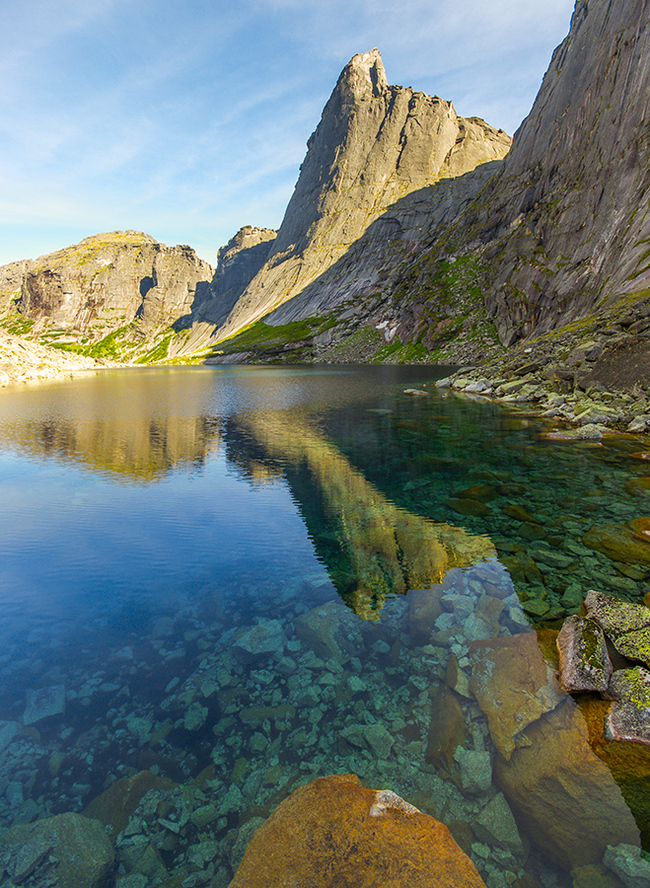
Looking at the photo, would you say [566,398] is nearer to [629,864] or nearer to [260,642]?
[260,642]

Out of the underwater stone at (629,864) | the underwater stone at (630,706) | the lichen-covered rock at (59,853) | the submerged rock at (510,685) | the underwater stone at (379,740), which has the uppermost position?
→ the underwater stone at (630,706)

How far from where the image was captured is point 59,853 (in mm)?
6027

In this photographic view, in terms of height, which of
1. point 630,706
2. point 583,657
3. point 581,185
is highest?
point 581,185

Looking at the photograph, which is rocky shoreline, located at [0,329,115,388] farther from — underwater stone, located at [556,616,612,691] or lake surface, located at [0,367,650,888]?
underwater stone, located at [556,616,612,691]

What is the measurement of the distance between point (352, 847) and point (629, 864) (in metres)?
3.78

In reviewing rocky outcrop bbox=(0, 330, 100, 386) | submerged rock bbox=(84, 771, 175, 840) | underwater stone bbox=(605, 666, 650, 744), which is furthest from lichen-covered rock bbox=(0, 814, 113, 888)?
rocky outcrop bbox=(0, 330, 100, 386)

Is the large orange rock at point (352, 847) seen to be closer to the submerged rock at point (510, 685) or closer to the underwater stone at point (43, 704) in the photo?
the submerged rock at point (510, 685)

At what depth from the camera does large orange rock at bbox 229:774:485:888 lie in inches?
209

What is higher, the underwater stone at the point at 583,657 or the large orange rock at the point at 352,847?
the underwater stone at the point at 583,657

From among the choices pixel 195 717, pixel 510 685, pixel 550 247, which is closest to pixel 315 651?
pixel 195 717

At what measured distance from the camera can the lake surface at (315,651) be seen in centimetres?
652

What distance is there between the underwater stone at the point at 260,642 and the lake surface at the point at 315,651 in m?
0.06

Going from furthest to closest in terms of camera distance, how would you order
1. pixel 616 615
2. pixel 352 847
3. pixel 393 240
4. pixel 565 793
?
→ 1. pixel 393 240
2. pixel 616 615
3. pixel 565 793
4. pixel 352 847

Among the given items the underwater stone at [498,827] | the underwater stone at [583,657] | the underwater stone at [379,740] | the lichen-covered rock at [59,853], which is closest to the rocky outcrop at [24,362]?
the lichen-covered rock at [59,853]
